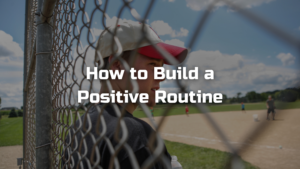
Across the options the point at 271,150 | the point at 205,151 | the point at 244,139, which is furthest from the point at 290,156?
the point at 244,139

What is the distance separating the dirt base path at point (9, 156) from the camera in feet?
28.1

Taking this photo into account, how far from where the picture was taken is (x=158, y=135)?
1.43 feet

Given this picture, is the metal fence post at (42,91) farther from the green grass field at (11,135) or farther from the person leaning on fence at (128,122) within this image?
the green grass field at (11,135)

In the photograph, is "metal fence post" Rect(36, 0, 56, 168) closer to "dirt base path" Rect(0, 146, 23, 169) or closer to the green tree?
"dirt base path" Rect(0, 146, 23, 169)

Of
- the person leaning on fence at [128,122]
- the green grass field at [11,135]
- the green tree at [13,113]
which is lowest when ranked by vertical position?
the green tree at [13,113]

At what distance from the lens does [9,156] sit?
32.4ft

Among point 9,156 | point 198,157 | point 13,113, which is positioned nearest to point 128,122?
point 198,157

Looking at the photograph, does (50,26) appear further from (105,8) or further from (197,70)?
(197,70)

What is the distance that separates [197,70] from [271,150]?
30.4 feet

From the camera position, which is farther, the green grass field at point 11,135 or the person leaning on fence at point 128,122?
the green grass field at point 11,135

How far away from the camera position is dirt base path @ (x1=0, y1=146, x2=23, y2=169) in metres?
8.58

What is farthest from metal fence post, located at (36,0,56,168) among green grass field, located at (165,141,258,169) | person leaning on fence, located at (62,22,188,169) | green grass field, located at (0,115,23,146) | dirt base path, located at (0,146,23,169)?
green grass field, located at (0,115,23,146)

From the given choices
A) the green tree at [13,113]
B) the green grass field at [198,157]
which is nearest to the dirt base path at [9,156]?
the green grass field at [198,157]

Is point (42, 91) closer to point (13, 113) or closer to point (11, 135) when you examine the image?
point (11, 135)
